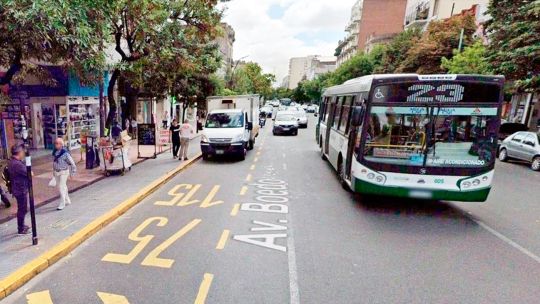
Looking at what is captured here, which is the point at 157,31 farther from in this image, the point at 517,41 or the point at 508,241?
the point at 517,41

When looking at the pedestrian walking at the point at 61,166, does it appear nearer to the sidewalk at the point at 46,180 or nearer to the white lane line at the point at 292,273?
the sidewalk at the point at 46,180

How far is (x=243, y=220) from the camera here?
632cm

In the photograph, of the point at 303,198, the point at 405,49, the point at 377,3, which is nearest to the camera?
the point at 303,198

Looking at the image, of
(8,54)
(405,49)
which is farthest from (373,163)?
(405,49)

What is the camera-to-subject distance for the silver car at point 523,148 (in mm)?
12690

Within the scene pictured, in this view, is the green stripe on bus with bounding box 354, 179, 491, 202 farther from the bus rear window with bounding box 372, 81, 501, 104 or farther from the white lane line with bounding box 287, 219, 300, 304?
the white lane line with bounding box 287, 219, 300, 304

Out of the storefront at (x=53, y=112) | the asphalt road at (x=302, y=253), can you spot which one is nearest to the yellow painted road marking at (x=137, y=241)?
the asphalt road at (x=302, y=253)

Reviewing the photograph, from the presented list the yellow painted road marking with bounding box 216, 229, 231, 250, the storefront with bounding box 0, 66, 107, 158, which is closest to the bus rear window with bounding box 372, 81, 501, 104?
the yellow painted road marking with bounding box 216, 229, 231, 250

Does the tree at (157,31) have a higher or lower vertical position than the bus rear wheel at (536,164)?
higher

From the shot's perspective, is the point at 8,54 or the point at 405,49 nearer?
the point at 8,54

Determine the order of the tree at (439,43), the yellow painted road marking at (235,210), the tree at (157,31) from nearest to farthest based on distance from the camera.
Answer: the yellow painted road marking at (235,210) → the tree at (157,31) → the tree at (439,43)

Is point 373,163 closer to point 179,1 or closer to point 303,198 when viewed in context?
point 303,198

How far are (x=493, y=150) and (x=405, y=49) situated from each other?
3232 cm

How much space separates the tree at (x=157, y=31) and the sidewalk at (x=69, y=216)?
9.96ft
